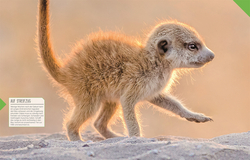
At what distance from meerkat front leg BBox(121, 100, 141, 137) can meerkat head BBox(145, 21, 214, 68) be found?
21.1 inches

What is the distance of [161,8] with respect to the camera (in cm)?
343

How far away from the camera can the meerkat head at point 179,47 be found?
2416mm

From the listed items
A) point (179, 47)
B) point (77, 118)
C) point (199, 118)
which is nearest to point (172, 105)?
point (199, 118)

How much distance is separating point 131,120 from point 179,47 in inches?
30.1

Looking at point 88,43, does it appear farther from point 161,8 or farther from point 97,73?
point 161,8

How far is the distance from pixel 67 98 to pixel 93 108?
0.40 metres

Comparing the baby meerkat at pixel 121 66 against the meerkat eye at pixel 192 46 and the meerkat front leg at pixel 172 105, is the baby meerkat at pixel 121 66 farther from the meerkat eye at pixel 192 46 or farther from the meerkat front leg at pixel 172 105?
the meerkat front leg at pixel 172 105

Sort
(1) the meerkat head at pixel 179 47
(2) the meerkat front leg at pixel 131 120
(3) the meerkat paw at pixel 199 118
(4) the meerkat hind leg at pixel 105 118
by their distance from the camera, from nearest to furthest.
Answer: (2) the meerkat front leg at pixel 131 120 → (1) the meerkat head at pixel 179 47 → (3) the meerkat paw at pixel 199 118 → (4) the meerkat hind leg at pixel 105 118

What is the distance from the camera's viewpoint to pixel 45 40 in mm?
2498

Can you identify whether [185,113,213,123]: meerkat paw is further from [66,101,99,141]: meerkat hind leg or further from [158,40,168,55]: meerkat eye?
[66,101,99,141]: meerkat hind leg

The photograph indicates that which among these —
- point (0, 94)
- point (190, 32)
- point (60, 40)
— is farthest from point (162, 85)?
point (0, 94)

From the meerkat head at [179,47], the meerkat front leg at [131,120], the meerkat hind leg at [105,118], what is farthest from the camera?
the meerkat hind leg at [105,118]

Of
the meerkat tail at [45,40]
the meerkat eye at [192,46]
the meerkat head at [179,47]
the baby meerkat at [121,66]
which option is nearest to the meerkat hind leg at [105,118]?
the baby meerkat at [121,66]

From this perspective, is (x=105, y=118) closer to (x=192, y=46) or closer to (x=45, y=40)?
(x=45, y=40)
